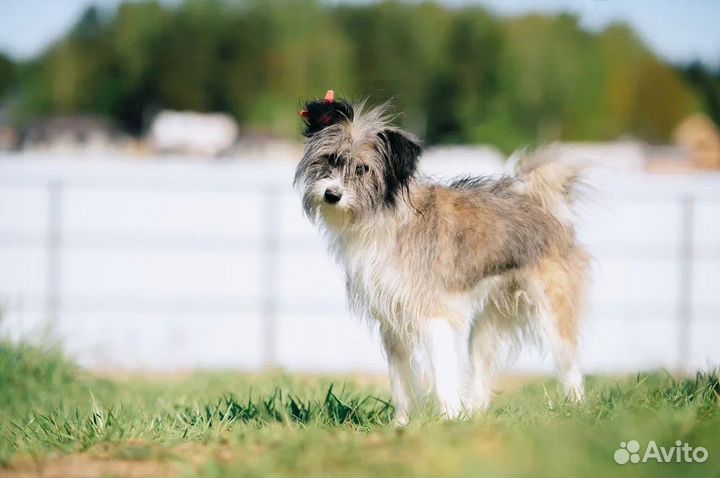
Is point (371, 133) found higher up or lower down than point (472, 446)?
higher up

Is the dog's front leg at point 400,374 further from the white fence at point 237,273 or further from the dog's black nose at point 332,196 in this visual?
the white fence at point 237,273

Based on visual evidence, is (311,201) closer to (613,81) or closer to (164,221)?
(164,221)

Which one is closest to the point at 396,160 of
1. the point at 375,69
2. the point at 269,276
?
the point at 269,276

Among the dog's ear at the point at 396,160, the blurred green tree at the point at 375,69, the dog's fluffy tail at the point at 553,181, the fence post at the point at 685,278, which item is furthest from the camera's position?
the blurred green tree at the point at 375,69

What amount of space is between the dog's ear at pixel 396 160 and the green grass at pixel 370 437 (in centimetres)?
148

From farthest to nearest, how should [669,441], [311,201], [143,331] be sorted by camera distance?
[143,331] → [311,201] → [669,441]

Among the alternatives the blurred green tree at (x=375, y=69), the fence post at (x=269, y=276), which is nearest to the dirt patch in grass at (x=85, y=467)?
the fence post at (x=269, y=276)

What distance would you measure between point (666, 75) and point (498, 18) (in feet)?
22.9

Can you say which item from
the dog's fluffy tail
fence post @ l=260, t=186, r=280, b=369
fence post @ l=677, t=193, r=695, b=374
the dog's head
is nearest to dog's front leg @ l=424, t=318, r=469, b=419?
the dog's head

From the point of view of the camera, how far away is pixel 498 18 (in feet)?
142

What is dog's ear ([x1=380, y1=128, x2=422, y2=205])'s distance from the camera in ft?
23.8

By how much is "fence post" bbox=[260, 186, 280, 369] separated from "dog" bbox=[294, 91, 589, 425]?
332 inches

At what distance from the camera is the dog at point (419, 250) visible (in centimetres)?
721

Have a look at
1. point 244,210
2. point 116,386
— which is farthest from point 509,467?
point 244,210
